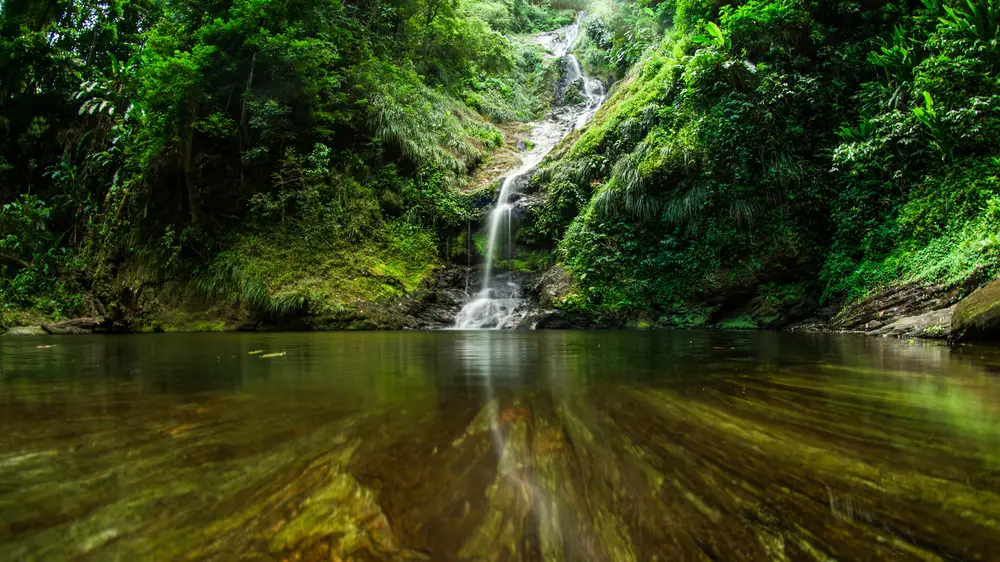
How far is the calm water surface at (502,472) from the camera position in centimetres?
67

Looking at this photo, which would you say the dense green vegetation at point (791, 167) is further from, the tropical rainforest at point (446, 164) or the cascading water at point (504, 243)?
the cascading water at point (504, 243)

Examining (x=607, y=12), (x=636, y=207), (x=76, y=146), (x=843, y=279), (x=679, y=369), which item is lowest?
(x=679, y=369)

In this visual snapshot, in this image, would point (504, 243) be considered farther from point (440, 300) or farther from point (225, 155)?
point (225, 155)

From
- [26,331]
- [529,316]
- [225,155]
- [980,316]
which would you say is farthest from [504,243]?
[26,331]

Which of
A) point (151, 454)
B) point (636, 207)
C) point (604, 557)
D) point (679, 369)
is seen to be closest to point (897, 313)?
point (636, 207)

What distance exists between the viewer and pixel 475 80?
16016 millimetres

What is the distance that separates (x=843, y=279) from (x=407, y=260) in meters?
8.18

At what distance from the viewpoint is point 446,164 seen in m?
11.7

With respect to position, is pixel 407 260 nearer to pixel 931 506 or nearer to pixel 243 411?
pixel 243 411

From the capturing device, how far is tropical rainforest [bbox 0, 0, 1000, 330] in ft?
21.5

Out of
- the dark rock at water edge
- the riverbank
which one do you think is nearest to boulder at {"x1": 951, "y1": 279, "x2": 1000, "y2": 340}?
the riverbank

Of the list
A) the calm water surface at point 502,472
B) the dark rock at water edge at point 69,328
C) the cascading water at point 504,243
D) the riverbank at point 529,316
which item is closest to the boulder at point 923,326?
the riverbank at point 529,316

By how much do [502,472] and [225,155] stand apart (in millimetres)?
11380

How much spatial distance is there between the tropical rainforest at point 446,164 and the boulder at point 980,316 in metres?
1.56
